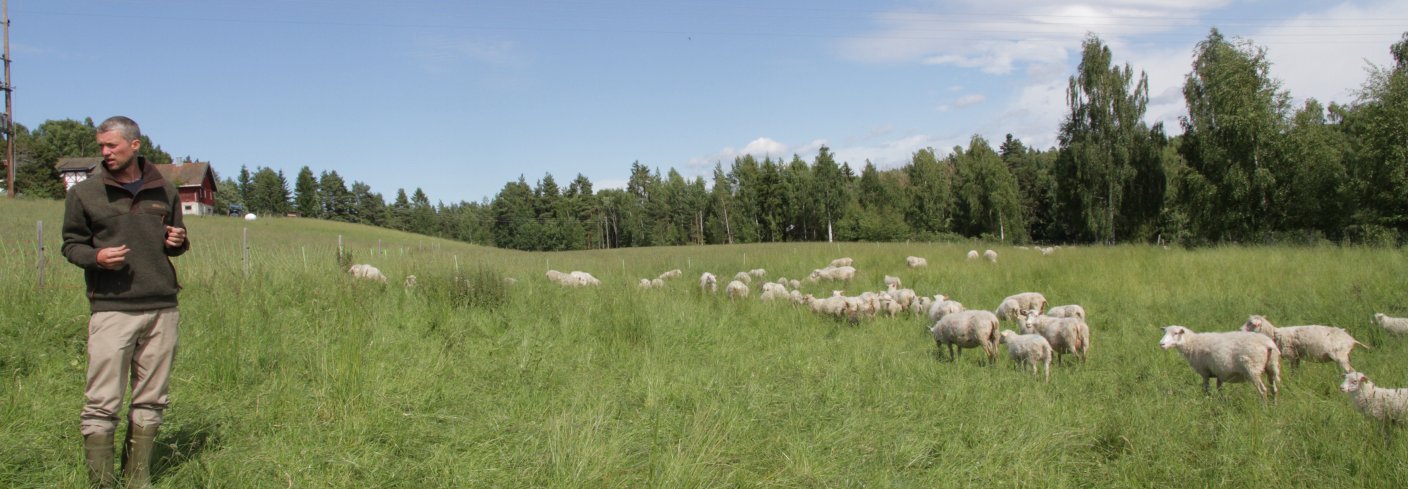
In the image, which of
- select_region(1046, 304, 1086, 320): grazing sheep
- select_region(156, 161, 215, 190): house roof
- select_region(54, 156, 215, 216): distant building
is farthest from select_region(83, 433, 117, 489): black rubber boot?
select_region(156, 161, 215, 190): house roof

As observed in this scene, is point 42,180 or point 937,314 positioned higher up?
point 42,180

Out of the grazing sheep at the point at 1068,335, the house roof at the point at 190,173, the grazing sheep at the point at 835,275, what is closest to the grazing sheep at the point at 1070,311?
the grazing sheep at the point at 1068,335

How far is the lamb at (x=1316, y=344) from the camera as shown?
720 cm

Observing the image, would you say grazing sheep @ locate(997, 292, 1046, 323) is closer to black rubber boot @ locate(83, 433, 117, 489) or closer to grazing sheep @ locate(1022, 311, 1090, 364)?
grazing sheep @ locate(1022, 311, 1090, 364)

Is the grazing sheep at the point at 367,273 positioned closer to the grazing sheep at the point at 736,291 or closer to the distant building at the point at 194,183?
the grazing sheep at the point at 736,291

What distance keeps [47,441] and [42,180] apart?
84.3m

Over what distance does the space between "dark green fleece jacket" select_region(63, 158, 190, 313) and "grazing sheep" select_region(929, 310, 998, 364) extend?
25.3 ft

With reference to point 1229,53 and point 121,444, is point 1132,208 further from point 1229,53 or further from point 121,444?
point 121,444

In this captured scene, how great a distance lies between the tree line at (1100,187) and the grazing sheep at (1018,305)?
15.0 meters

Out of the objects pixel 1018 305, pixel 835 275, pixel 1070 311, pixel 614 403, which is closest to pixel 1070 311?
pixel 1070 311

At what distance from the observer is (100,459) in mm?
3580

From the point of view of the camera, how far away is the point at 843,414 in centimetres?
552

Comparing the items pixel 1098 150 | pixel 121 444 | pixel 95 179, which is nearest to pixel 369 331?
pixel 121 444

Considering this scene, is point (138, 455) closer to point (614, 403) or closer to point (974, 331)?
→ point (614, 403)
